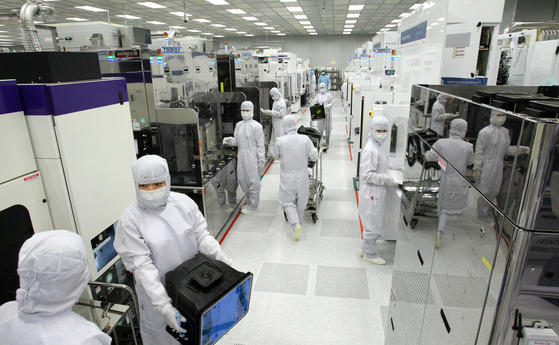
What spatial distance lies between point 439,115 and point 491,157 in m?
0.58

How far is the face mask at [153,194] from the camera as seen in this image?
196 centimetres

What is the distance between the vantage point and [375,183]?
3467mm

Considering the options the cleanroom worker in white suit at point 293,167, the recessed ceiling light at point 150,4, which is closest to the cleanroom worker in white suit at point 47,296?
the cleanroom worker in white suit at point 293,167

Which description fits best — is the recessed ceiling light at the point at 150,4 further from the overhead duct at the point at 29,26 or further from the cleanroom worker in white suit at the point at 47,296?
the cleanroom worker in white suit at the point at 47,296

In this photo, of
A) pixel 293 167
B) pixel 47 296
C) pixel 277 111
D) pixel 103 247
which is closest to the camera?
pixel 47 296

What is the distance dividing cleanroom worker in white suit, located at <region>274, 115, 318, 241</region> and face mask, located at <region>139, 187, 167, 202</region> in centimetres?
A: 234

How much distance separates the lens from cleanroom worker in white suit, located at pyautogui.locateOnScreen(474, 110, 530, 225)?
932mm

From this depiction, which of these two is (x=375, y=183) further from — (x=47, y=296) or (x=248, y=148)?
(x=47, y=296)

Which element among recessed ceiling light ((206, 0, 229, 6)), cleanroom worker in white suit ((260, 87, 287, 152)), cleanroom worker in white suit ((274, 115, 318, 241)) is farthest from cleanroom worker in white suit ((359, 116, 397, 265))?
recessed ceiling light ((206, 0, 229, 6))

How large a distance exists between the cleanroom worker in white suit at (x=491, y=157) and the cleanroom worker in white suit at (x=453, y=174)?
0.27 ft

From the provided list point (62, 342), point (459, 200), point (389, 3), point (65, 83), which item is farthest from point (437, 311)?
point (389, 3)

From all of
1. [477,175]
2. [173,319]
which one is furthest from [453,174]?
[173,319]

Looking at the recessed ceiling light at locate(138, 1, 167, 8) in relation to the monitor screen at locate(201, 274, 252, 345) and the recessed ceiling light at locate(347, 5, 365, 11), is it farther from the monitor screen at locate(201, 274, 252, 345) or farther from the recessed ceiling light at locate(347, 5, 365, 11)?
the monitor screen at locate(201, 274, 252, 345)

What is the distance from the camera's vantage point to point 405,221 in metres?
2.12
